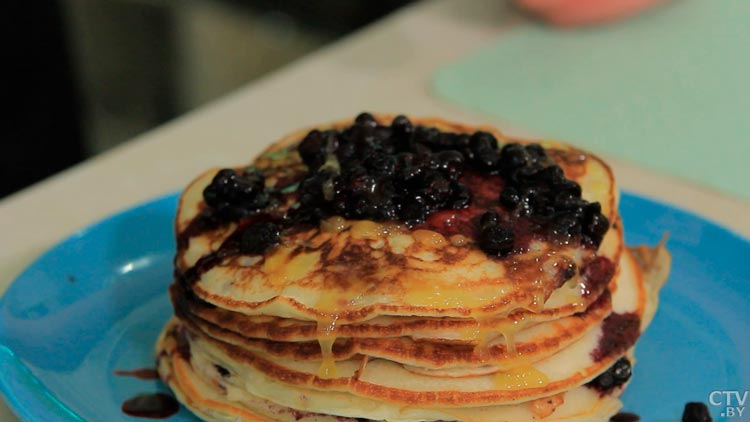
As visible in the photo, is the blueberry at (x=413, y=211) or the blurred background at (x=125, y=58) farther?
the blurred background at (x=125, y=58)

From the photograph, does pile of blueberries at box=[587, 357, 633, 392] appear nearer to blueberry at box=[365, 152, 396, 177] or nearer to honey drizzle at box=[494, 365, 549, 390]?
honey drizzle at box=[494, 365, 549, 390]

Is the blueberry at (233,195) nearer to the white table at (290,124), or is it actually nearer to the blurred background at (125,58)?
the white table at (290,124)

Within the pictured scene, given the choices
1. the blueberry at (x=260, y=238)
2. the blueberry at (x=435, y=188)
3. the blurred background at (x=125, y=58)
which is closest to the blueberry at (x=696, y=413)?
the blueberry at (x=435, y=188)

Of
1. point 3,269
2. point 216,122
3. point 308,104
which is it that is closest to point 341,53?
point 308,104

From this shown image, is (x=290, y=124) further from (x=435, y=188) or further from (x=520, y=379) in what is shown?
(x=520, y=379)

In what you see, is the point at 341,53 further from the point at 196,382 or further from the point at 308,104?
the point at 196,382
